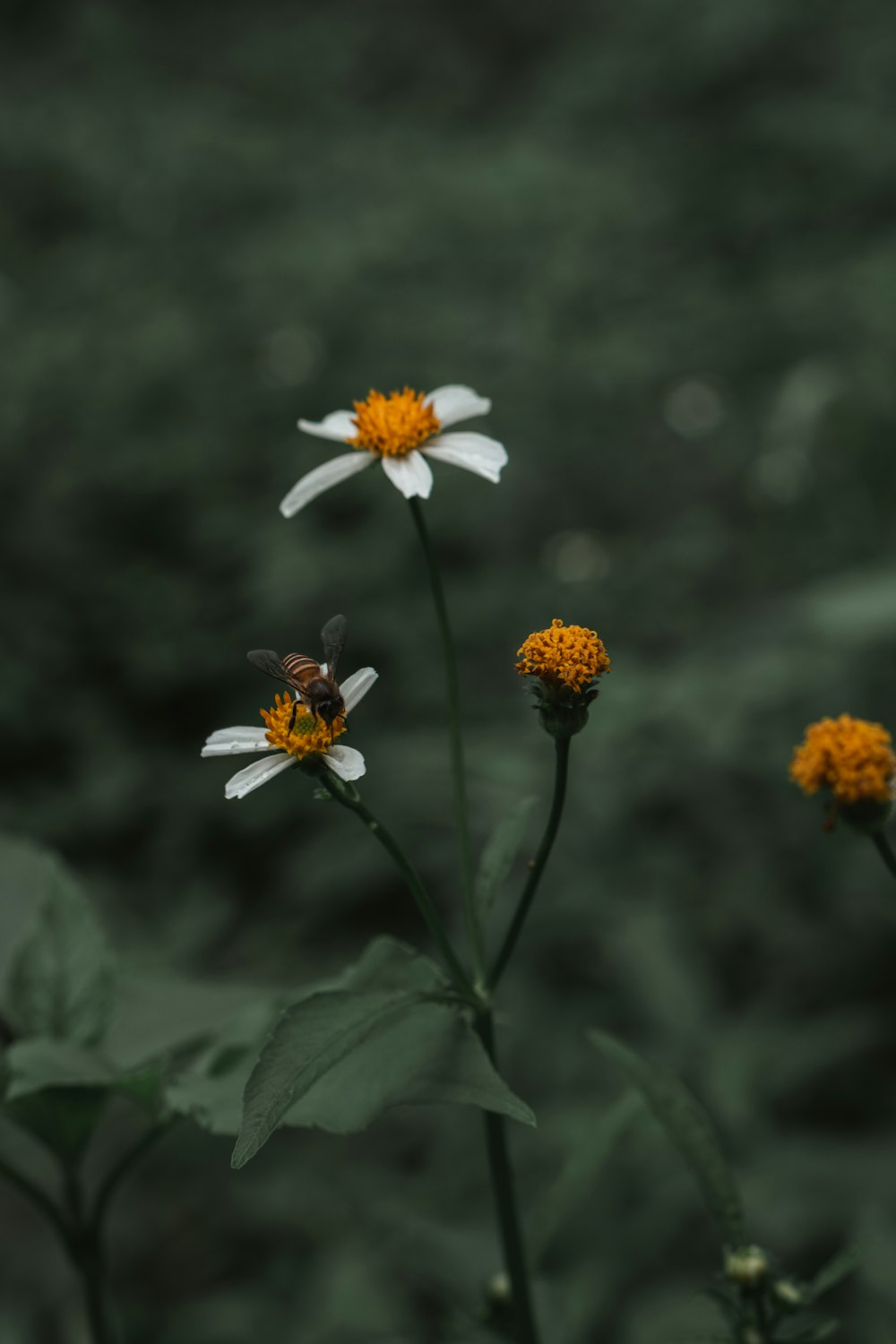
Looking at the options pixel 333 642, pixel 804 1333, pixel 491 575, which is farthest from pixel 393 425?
pixel 491 575

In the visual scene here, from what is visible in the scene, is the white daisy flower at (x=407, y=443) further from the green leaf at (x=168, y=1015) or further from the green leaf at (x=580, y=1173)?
the green leaf at (x=580, y=1173)

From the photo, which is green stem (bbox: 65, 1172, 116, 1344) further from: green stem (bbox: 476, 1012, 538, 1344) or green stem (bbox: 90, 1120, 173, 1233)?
green stem (bbox: 476, 1012, 538, 1344)

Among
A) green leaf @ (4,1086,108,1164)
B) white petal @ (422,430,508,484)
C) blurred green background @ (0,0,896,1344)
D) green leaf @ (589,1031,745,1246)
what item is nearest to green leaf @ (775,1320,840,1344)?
green leaf @ (589,1031,745,1246)

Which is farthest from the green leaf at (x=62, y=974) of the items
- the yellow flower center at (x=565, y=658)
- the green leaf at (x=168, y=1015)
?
the yellow flower center at (x=565, y=658)

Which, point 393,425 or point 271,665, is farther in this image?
Answer: point 393,425

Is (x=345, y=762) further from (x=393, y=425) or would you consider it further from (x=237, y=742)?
(x=393, y=425)

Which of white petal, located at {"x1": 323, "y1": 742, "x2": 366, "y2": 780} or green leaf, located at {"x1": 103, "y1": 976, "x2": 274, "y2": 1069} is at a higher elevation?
white petal, located at {"x1": 323, "y1": 742, "x2": 366, "y2": 780}
